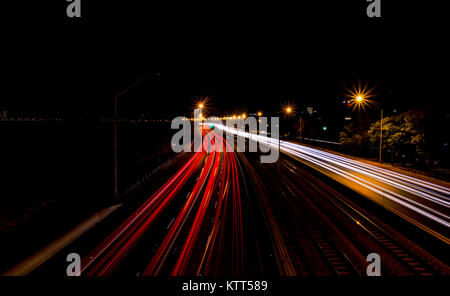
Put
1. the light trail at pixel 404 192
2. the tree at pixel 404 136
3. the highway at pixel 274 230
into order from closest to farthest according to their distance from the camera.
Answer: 1. the highway at pixel 274 230
2. the light trail at pixel 404 192
3. the tree at pixel 404 136

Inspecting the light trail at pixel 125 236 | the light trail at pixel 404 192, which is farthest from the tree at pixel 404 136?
the light trail at pixel 125 236

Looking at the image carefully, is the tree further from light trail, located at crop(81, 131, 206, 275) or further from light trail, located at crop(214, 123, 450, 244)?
light trail, located at crop(81, 131, 206, 275)

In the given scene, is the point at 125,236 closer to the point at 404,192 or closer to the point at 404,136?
the point at 404,192

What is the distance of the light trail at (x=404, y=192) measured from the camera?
1238 cm

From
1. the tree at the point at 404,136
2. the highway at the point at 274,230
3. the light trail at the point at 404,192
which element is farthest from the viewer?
the tree at the point at 404,136

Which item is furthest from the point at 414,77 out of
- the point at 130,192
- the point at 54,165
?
the point at 54,165

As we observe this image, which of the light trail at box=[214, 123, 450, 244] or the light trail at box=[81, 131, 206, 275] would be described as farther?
the light trail at box=[214, 123, 450, 244]

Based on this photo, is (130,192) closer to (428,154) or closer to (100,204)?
(100,204)

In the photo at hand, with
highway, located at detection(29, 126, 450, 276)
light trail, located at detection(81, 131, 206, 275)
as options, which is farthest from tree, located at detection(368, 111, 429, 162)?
light trail, located at detection(81, 131, 206, 275)

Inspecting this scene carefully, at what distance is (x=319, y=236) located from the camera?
427 inches

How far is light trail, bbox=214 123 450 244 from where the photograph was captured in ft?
40.6

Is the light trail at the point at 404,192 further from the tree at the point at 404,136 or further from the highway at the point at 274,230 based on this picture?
the tree at the point at 404,136

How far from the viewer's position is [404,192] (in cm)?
1711

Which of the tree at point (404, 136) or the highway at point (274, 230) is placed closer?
the highway at point (274, 230)
